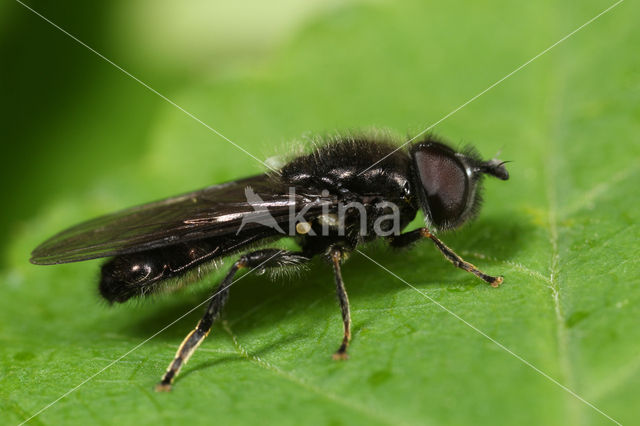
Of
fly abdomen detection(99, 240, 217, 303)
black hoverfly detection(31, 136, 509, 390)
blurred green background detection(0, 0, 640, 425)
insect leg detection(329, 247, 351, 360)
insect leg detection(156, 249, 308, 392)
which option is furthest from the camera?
fly abdomen detection(99, 240, 217, 303)

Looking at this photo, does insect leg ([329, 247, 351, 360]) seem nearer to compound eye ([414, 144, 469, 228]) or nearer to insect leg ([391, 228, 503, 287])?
insect leg ([391, 228, 503, 287])

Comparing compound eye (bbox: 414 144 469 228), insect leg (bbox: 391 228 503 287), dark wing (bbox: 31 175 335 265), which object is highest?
dark wing (bbox: 31 175 335 265)

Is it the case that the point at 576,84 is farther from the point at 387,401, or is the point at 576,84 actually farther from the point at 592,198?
the point at 387,401

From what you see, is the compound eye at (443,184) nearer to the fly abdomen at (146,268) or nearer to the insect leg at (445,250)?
the insect leg at (445,250)

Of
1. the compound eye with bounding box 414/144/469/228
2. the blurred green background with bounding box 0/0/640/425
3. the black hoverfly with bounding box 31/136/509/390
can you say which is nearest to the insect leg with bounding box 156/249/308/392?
the black hoverfly with bounding box 31/136/509/390

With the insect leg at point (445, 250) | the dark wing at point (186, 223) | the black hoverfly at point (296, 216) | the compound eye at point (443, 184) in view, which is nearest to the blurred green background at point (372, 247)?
the insect leg at point (445, 250)

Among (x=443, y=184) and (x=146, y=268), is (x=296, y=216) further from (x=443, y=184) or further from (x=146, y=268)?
(x=146, y=268)

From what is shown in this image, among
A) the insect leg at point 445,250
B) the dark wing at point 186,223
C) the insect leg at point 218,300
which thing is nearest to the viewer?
the insect leg at point 218,300

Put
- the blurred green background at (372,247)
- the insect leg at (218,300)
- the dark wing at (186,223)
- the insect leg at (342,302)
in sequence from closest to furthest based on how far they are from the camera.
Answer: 1. the blurred green background at (372,247)
2. the insect leg at (342,302)
3. the insect leg at (218,300)
4. the dark wing at (186,223)
